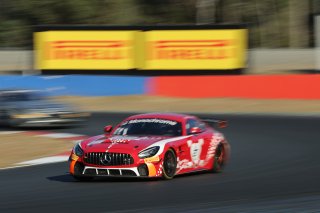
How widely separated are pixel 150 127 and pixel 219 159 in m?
1.58

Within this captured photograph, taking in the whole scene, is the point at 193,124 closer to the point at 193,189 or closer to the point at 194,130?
the point at 194,130

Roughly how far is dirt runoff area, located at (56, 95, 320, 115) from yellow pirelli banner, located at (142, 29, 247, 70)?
2966 mm

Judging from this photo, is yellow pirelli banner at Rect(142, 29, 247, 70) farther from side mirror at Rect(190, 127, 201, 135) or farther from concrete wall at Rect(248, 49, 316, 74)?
side mirror at Rect(190, 127, 201, 135)

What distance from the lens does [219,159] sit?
13.5 m

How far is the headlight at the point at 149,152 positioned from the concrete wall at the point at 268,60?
2603cm

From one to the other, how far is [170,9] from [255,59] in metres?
14.4

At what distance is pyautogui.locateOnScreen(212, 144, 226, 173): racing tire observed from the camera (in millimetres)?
13273

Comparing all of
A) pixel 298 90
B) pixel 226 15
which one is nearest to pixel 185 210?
pixel 298 90

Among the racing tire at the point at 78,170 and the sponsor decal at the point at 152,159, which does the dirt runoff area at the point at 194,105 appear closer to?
the sponsor decal at the point at 152,159

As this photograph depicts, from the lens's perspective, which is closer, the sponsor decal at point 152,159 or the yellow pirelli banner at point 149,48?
the sponsor decal at point 152,159

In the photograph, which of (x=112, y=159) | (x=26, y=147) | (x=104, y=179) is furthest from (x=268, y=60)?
(x=112, y=159)

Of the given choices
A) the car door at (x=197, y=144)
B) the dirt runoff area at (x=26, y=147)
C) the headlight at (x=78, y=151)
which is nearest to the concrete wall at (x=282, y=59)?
the dirt runoff area at (x=26, y=147)

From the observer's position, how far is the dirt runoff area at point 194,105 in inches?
1002

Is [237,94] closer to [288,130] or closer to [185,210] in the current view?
[288,130]
